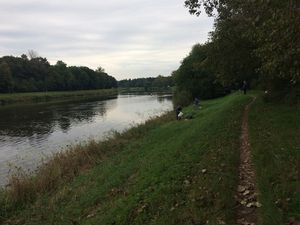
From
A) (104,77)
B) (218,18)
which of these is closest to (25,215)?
(218,18)

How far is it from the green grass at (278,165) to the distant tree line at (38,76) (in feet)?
346

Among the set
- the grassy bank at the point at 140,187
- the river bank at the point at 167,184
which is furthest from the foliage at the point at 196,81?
the grassy bank at the point at 140,187

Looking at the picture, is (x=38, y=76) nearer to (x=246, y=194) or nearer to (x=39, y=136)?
(x=39, y=136)

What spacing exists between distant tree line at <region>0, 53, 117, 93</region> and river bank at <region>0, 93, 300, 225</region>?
101372 mm

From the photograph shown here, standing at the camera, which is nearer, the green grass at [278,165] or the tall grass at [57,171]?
the green grass at [278,165]

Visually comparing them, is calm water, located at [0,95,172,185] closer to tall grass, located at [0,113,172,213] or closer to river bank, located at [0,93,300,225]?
tall grass, located at [0,113,172,213]

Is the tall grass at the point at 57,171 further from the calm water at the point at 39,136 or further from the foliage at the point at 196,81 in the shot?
the foliage at the point at 196,81

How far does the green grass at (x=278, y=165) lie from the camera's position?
8.13 metres

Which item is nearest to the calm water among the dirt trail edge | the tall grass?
the tall grass

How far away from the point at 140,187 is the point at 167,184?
1.07 m

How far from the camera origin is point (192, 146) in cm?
1656

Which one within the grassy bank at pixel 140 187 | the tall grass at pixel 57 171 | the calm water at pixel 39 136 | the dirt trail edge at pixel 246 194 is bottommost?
the calm water at pixel 39 136

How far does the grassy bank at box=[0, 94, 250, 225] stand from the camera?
9578mm

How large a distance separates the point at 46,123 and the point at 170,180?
127ft
